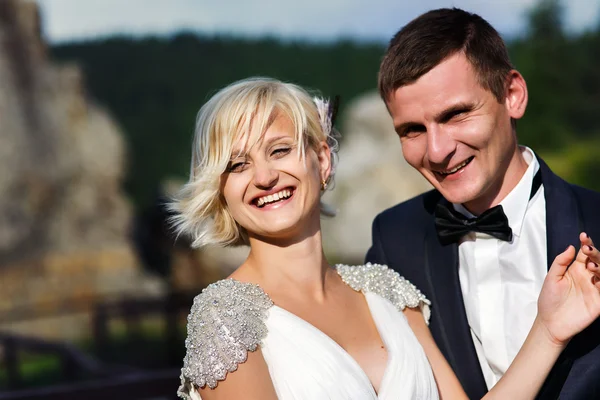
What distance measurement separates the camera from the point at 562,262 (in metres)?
2.14

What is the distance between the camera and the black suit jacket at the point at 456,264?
2.38 metres

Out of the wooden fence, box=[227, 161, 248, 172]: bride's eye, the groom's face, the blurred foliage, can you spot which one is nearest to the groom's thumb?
the groom's face

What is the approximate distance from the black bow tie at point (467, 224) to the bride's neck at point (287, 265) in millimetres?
501

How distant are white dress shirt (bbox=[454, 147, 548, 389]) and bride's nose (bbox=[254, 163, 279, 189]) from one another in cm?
78

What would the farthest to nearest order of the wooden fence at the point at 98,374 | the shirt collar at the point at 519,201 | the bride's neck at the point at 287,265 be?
the wooden fence at the point at 98,374, the shirt collar at the point at 519,201, the bride's neck at the point at 287,265

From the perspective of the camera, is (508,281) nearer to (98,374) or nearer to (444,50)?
(444,50)

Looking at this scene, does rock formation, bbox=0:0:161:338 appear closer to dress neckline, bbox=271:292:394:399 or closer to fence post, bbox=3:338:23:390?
fence post, bbox=3:338:23:390

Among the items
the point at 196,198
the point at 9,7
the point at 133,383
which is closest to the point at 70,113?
the point at 9,7

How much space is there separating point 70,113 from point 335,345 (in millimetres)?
7128

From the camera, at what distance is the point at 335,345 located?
2.20 m

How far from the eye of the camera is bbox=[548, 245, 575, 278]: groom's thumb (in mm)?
2104

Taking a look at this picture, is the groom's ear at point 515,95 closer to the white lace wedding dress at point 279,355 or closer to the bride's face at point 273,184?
the bride's face at point 273,184

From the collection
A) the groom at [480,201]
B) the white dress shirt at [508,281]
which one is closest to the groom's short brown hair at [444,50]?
the groom at [480,201]

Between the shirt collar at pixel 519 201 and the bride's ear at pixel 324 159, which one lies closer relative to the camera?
the bride's ear at pixel 324 159
